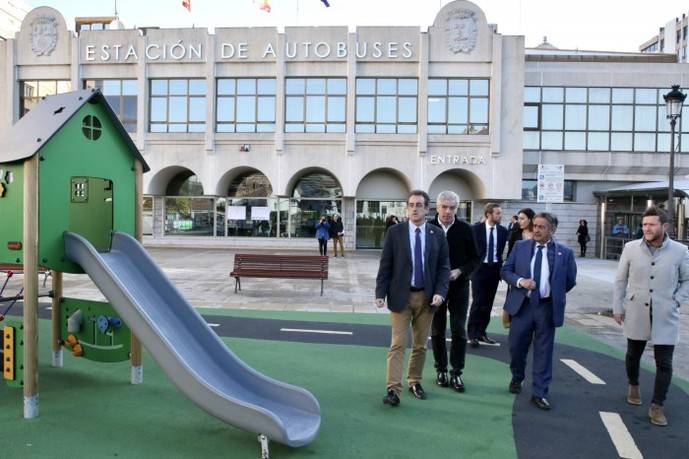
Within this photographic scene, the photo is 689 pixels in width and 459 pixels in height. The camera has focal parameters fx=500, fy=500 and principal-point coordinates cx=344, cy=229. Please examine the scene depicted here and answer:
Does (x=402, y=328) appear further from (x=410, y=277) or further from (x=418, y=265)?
(x=418, y=265)

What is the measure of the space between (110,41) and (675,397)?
26.6 m

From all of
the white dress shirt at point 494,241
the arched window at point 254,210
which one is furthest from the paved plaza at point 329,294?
the arched window at point 254,210

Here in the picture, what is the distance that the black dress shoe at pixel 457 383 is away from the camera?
16.8ft

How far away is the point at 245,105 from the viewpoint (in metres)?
24.1

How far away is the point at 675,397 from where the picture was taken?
517 centimetres

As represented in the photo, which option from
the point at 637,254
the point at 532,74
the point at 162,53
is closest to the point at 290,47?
the point at 162,53

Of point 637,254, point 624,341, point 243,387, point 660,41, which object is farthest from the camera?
point 660,41

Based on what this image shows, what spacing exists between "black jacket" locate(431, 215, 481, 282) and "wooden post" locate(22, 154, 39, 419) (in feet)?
12.1

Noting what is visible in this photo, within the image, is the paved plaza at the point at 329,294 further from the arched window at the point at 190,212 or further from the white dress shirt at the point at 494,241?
the arched window at the point at 190,212

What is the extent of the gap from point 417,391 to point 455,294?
108cm

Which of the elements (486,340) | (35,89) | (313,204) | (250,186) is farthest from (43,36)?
(486,340)

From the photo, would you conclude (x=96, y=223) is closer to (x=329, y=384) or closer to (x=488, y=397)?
(x=329, y=384)

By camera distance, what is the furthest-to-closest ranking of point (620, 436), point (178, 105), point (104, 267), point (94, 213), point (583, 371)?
point (178, 105)
point (583, 371)
point (94, 213)
point (620, 436)
point (104, 267)

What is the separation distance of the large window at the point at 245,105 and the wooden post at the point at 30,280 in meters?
20.2
